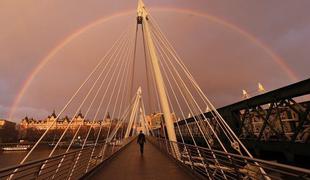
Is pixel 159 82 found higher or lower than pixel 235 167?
higher

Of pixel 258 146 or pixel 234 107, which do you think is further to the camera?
pixel 234 107

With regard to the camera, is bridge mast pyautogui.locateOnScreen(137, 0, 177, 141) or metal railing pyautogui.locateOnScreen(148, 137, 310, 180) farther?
bridge mast pyautogui.locateOnScreen(137, 0, 177, 141)

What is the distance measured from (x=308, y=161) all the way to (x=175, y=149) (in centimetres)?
922

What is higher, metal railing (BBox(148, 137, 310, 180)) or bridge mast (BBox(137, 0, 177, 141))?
bridge mast (BBox(137, 0, 177, 141))

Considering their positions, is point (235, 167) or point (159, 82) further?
point (159, 82)

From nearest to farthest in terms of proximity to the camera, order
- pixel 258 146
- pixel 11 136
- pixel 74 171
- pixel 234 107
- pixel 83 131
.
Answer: pixel 74 171, pixel 258 146, pixel 234 107, pixel 11 136, pixel 83 131

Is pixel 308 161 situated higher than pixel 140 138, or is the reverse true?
pixel 140 138

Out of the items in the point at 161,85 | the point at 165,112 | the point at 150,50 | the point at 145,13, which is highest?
the point at 145,13

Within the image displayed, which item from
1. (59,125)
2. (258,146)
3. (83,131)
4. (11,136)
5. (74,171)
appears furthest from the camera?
(59,125)

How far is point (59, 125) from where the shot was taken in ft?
478

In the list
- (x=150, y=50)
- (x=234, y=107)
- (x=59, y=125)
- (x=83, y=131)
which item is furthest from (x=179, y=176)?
(x=59, y=125)

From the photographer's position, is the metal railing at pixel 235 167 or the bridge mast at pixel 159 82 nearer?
the metal railing at pixel 235 167

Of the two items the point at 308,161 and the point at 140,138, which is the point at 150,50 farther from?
the point at 308,161

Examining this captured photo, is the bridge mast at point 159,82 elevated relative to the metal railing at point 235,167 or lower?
elevated
